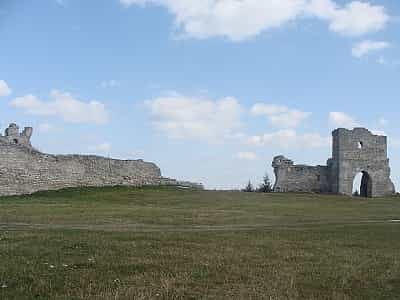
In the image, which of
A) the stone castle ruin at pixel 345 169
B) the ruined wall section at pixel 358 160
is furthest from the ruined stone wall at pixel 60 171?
the ruined wall section at pixel 358 160

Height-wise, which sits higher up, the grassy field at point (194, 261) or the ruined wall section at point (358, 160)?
the ruined wall section at point (358, 160)

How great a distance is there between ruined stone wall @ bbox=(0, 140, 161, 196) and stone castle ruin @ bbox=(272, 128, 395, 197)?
34.0ft

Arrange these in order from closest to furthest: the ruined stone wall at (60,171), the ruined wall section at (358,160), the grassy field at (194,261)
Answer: the grassy field at (194,261) → the ruined stone wall at (60,171) → the ruined wall section at (358,160)

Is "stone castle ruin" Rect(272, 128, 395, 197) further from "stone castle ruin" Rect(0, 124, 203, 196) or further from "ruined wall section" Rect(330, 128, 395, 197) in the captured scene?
"stone castle ruin" Rect(0, 124, 203, 196)

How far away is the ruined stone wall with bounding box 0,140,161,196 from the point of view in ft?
97.2

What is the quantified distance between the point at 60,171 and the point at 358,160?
21.8 meters

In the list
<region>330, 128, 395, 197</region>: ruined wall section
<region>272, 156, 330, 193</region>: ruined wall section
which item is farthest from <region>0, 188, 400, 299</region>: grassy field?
<region>330, 128, 395, 197</region>: ruined wall section

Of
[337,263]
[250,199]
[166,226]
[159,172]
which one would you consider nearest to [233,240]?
[337,263]

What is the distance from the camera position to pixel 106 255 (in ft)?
29.7

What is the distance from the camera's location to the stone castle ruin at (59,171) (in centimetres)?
2966

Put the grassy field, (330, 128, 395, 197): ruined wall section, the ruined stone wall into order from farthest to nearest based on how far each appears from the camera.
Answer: (330, 128, 395, 197): ruined wall section → the ruined stone wall → the grassy field

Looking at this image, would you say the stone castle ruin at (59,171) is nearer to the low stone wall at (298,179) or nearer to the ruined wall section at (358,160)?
the low stone wall at (298,179)

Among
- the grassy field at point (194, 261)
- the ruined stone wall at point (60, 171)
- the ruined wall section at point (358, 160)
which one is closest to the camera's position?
the grassy field at point (194, 261)

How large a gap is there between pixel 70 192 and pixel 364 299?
25025 mm
